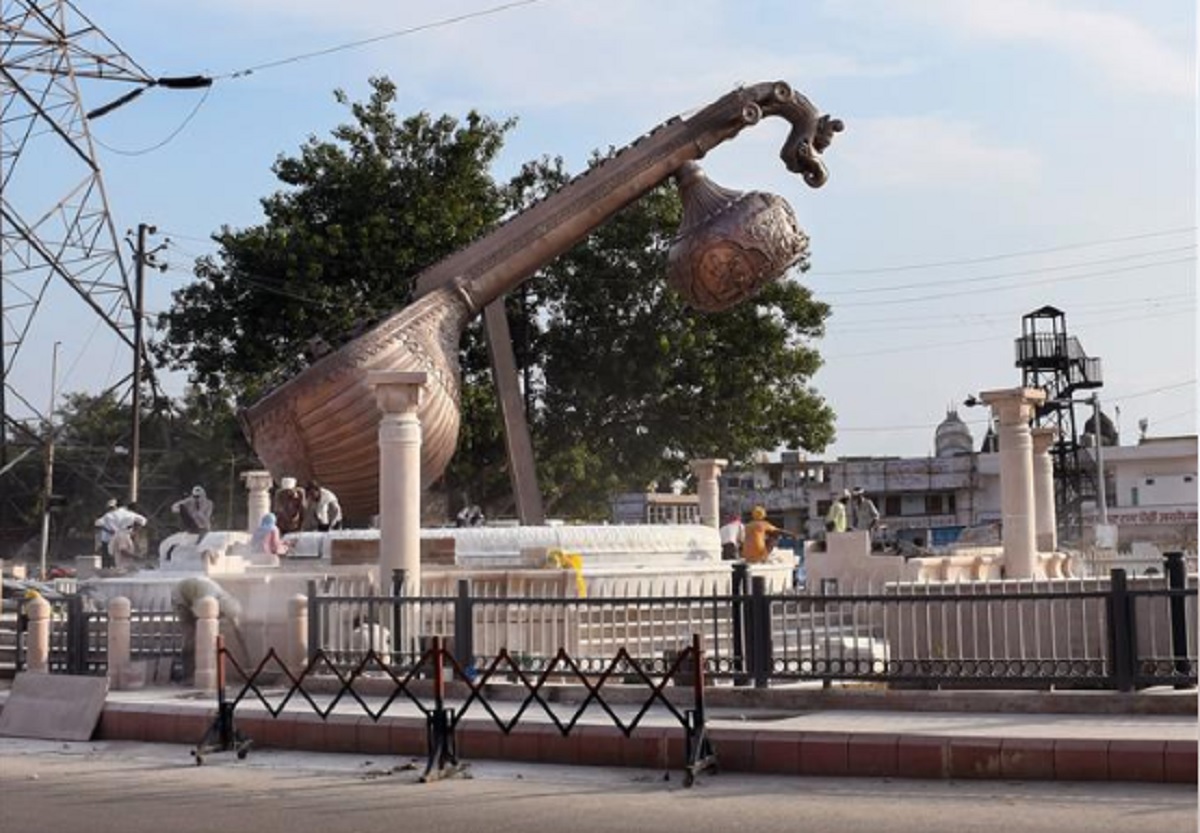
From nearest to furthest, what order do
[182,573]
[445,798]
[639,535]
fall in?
[445,798] → [182,573] → [639,535]

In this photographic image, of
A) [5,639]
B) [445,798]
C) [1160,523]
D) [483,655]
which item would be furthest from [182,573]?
[1160,523]

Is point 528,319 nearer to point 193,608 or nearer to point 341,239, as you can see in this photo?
point 341,239

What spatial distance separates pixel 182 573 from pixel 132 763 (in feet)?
20.2

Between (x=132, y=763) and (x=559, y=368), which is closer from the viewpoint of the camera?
(x=132, y=763)

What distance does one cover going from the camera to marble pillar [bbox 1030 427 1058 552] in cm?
2466

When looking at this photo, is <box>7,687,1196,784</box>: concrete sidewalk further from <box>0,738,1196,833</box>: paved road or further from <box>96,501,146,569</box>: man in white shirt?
<box>96,501,146,569</box>: man in white shirt

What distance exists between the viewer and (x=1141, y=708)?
10.3 metres

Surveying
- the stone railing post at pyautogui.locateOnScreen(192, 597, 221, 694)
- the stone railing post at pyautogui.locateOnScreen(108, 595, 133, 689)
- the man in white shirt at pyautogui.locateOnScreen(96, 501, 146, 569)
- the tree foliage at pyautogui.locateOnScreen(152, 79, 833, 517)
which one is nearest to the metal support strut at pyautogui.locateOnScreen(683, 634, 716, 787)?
the stone railing post at pyautogui.locateOnScreen(192, 597, 221, 694)

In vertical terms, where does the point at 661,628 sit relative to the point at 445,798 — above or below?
above

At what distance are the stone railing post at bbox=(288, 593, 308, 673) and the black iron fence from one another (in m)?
0.18

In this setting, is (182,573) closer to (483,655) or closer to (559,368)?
(483,655)

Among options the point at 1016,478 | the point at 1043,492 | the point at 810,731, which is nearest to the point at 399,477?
the point at 810,731

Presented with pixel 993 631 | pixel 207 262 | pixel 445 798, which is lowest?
pixel 445 798

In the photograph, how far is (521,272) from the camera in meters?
22.7
